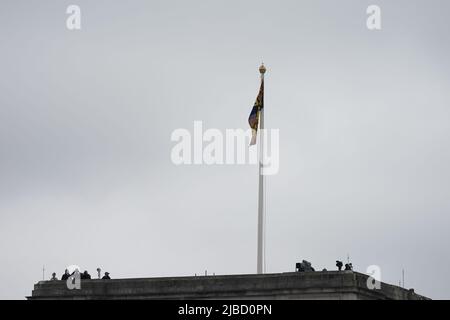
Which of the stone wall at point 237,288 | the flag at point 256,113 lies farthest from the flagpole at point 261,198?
the stone wall at point 237,288

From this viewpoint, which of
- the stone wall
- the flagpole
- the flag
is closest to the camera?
the stone wall

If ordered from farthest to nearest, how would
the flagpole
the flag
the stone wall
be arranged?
the flag → the flagpole → the stone wall

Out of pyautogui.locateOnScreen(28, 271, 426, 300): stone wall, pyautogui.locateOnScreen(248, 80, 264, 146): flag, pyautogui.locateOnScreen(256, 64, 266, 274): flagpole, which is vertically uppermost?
pyautogui.locateOnScreen(248, 80, 264, 146): flag

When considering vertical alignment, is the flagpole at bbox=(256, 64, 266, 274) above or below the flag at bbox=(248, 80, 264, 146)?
below

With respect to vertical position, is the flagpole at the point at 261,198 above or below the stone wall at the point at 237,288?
above

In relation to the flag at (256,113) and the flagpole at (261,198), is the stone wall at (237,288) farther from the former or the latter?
the flag at (256,113)

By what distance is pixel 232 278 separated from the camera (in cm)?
8425

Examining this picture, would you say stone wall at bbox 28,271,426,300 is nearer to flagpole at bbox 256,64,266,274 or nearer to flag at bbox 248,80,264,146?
flagpole at bbox 256,64,266,274

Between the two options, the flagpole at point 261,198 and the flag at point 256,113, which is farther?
the flag at point 256,113

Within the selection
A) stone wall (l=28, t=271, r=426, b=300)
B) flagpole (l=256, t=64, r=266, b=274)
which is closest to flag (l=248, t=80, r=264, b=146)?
flagpole (l=256, t=64, r=266, b=274)

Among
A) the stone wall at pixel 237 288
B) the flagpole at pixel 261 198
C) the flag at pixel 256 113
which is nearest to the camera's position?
the stone wall at pixel 237 288

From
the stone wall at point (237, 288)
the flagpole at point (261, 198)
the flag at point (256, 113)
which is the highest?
the flag at point (256, 113)
